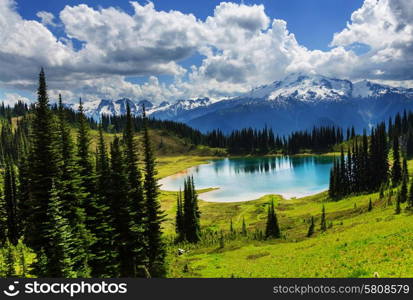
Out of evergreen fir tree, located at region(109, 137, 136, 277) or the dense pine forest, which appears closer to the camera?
the dense pine forest

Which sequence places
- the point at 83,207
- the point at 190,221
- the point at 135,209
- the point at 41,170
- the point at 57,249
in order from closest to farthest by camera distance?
1. the point at 57,249
2. the point at 41,170
3. the point at 83,207
4. the point at 135,209
5. the point at 190,221

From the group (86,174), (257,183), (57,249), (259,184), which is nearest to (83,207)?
(86,174)

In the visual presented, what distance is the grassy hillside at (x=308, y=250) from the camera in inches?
1003

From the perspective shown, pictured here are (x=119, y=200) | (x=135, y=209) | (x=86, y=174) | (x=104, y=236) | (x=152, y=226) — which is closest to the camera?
(x=104, y=236)

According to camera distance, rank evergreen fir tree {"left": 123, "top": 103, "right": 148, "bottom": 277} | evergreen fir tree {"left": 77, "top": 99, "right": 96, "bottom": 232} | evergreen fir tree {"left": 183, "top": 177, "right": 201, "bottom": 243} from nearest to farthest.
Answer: evergreen fir tree {"left": 77, "top": 99, "right": 96, "bottom": 232}
evergreen fir tree {"left": 123, "top": 103, "right": 148, "bottom": 277}
evergreen fir tree {"left": 183, "top": 177, "right": 201, "bottom": 243}

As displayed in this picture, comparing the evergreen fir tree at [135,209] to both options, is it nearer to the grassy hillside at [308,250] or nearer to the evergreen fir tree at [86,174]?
the evergreen fir tree at [86,174]

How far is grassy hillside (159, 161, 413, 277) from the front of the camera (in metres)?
25.5

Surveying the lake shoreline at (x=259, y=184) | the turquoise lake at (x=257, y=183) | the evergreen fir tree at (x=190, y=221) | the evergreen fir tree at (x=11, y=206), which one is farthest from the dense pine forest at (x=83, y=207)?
the lake shoreline at (x=259, y=184)

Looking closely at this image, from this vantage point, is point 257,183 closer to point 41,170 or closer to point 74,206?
point 74,206

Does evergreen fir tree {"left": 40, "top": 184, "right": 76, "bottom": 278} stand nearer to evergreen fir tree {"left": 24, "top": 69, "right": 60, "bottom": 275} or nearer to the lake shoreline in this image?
evergreen fir tree {"left": 24, "top": 69, "right": 60, "bottom": 275}

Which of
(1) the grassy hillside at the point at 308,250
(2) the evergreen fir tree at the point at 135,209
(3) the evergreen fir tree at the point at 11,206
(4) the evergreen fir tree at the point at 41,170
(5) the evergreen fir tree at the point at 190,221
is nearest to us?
(1) the grassy hillside at the point at 308,250

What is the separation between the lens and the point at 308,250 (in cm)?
4184

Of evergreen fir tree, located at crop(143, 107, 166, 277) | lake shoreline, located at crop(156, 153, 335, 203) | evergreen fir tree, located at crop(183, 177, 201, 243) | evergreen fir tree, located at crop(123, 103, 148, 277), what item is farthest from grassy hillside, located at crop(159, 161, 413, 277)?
lake shoreline, located at crop(156, 153, 335, 203)

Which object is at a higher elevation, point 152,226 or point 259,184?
point 152,226
